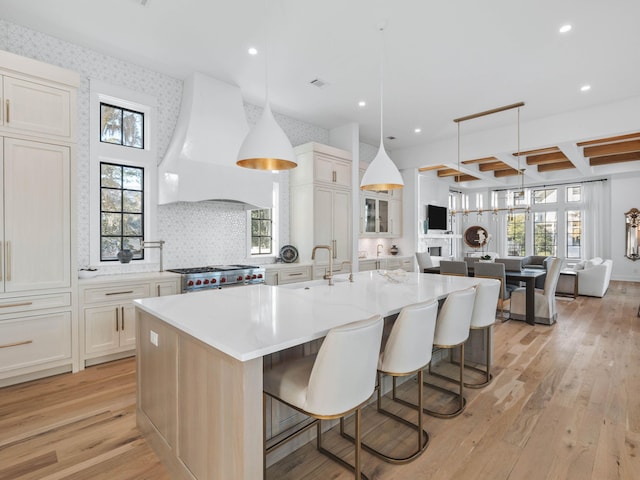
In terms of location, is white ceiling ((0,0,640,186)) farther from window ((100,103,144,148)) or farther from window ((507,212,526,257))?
window ((507,212,526,257))

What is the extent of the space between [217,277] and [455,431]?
9.02 feet

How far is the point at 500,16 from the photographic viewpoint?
2984 mm

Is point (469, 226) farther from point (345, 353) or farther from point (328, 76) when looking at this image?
point (345, 353)

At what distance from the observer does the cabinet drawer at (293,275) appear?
15.4 feet

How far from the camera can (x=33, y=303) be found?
9.43 feet

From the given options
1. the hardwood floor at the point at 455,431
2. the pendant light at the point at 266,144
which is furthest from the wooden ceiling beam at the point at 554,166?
the pendant light at the point at 266,144

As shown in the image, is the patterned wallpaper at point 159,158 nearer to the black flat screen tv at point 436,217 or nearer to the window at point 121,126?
the window at point 121,126

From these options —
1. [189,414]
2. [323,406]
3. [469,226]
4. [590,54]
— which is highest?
[590,54]

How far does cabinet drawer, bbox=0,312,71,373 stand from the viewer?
9.07ft

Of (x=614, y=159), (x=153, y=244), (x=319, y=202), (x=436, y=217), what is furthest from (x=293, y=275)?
(x=614, y=159)

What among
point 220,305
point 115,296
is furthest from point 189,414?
point 115,296

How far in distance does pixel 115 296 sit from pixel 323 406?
275cm

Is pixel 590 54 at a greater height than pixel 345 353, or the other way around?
pixel 590 54

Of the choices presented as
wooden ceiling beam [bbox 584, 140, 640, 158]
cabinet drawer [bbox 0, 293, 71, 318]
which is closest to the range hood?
cabinet drawer [bbox 0, 293, 71, 318]
